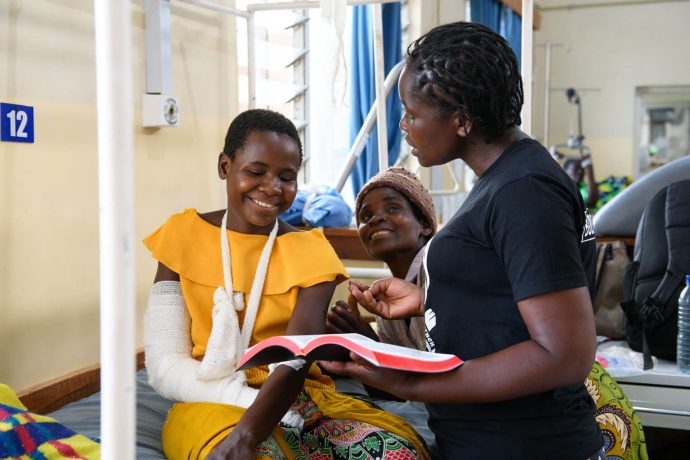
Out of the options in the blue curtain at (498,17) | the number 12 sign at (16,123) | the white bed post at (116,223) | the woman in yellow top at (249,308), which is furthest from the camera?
the blue curtain at (498,17)

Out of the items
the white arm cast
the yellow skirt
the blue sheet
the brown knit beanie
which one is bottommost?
the blue sheet

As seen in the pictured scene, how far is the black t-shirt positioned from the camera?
99cm

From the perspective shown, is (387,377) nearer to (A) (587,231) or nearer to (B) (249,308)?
(A) (587,231)

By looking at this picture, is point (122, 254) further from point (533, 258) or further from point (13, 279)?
point (13, 279)

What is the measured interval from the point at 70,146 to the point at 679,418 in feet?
6.82

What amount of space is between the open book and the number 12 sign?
1.00 m

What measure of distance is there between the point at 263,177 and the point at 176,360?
17.1 inches

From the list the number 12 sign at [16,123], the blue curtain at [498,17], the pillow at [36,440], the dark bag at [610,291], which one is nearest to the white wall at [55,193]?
the number 12 sign at [16,123]

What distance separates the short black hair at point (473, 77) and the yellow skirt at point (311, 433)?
0.69 m

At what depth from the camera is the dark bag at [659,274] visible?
2467 millimetres

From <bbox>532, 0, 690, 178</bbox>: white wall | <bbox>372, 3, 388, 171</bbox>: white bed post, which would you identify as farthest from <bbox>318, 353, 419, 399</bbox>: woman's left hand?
<bbox>532, 0, 690, 178</bbox>: white wall

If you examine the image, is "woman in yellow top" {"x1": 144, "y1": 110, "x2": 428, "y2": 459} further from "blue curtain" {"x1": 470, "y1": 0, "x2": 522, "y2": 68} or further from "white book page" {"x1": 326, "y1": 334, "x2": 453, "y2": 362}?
"blue curtain" {"x1": 470, "y1": 0, "x2": 522, "y2": 68}

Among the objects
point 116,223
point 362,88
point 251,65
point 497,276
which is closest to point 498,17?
point 362,88

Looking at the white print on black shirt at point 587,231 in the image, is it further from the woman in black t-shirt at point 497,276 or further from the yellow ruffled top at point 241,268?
the yellow ruffled top at point 241,268
